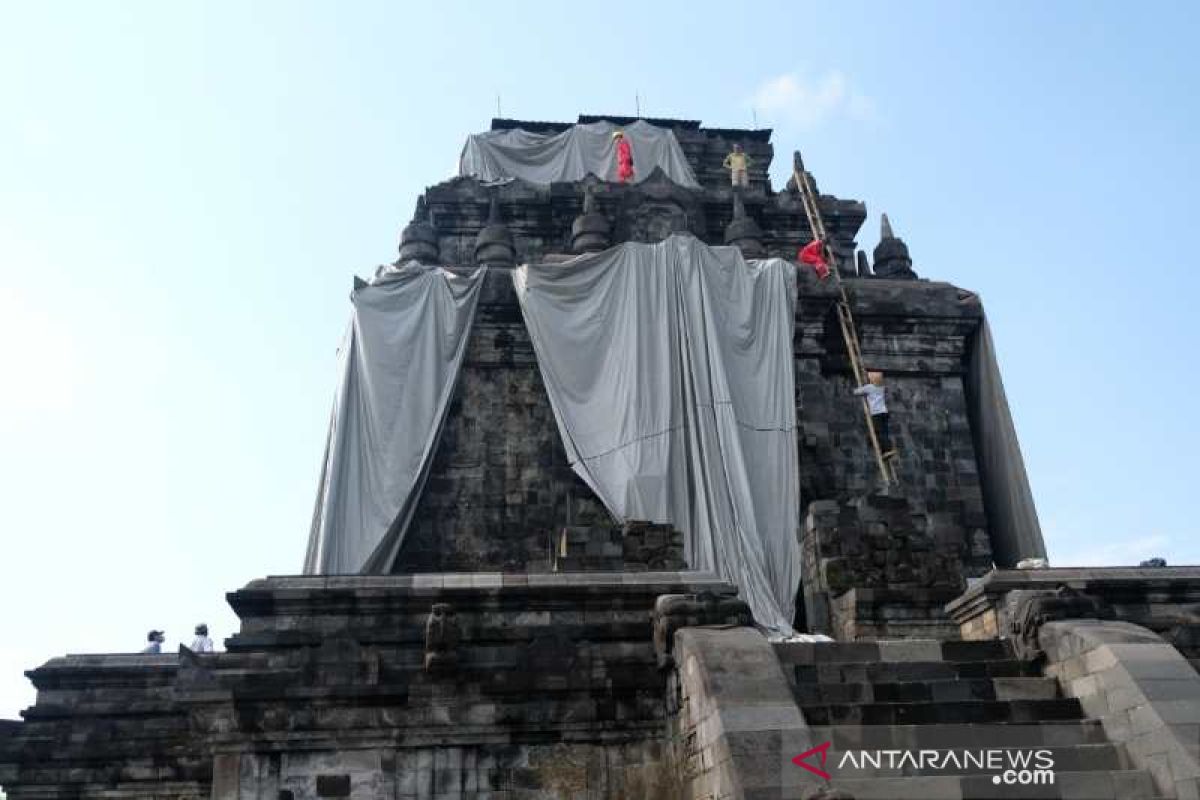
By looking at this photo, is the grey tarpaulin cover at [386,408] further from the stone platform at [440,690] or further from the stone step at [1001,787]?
the stone step at [1001,787]

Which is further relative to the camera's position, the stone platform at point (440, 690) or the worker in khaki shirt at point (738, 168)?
the worker in khaki shirt at point (738, 168)

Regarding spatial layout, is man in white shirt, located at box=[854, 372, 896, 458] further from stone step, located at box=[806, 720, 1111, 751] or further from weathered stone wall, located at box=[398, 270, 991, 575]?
stone step, located at box=[806, 720, 1111, 751]

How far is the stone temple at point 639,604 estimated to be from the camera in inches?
356

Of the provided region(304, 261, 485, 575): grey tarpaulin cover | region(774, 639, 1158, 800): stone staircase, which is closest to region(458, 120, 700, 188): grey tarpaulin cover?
region(304, 261, 485, 575): grey tarpaulin cover

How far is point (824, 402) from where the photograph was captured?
2019cm

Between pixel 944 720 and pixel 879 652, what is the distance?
108 cm

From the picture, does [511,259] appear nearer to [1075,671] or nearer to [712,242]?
[712,242]

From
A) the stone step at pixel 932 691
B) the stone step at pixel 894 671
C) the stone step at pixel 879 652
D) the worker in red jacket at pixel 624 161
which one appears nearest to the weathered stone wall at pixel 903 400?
the worker in red jacket at pixel 624 161

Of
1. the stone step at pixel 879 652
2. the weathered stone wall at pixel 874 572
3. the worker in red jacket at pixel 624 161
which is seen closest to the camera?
the stone step at pixel 879 652

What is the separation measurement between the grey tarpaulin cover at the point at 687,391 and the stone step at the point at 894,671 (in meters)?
5.99

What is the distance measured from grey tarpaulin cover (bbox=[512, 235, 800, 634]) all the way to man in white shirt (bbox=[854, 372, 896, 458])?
1.49 meters

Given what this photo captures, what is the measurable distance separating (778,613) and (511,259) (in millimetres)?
9474

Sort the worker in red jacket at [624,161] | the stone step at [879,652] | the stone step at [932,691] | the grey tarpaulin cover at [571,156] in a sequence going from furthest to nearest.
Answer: the grey tarpaulin cover at [571,156]
the worker in red jacket at [624,161]
the stone step at [879,652]
the stone step at [932,691]

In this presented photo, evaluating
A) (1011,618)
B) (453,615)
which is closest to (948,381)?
(1011,618)
